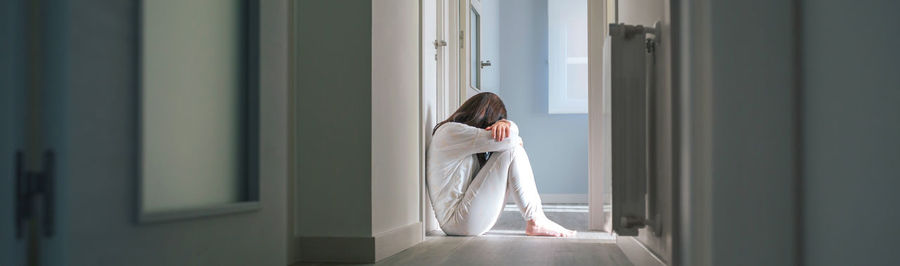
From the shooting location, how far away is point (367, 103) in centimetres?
217

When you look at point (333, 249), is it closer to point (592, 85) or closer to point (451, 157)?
point (451, 157)

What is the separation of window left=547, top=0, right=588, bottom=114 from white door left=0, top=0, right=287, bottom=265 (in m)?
4.67

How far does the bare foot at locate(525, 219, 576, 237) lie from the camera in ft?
10.3

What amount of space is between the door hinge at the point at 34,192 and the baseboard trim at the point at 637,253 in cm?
113

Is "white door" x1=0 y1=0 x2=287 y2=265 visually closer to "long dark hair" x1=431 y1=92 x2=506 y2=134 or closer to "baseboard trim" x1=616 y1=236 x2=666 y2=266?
"baseboard trim" x1=616 y1=236 x2=666 y2=266

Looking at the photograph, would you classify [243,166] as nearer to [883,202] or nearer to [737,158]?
[737,158]

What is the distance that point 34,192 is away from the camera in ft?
2.97

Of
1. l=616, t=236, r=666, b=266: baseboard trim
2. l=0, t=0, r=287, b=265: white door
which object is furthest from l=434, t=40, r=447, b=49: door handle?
l=0, t=0, r=287, b=265: white door

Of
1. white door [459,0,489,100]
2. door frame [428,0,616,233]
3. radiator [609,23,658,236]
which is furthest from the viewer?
→ white door [459,0,489,100]

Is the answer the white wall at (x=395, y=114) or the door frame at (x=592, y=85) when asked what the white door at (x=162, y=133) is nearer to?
the white wall at (x=395, y=114)

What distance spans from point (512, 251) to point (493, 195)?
0.67m

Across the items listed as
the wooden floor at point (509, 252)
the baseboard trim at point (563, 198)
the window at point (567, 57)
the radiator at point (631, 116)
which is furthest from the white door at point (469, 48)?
the radiator at point (631, 116)

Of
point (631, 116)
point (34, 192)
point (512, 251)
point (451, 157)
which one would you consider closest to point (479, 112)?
point (451, 157)

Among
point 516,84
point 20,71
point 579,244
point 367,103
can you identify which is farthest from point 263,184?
point 516,84
